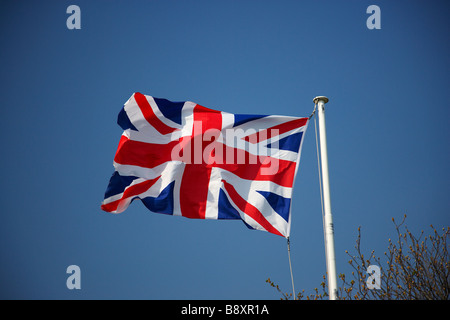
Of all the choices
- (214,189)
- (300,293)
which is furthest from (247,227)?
(300,293)

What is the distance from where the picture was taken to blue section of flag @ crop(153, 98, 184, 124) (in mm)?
10711

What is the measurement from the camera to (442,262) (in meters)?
13.2

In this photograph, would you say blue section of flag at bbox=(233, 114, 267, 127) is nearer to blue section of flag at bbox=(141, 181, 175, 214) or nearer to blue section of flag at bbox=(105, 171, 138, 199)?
blue section of flag at bbox=(141, 181, 175, 214)

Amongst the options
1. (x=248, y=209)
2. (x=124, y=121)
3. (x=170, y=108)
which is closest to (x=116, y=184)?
(x=124, y=121)

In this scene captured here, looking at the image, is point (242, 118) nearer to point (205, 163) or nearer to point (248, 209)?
point (205, 163)

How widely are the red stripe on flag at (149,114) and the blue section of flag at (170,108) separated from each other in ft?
0.76

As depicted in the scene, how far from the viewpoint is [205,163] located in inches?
409

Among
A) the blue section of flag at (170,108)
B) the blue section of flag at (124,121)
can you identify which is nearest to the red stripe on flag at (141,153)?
the blue section of flag at (124,121)

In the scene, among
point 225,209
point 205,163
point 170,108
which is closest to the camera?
point 225,209

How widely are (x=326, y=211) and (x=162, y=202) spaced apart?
373 cm

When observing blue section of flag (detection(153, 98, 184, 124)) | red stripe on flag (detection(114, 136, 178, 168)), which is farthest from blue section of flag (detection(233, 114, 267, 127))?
red stripe on flag (detection(114, 136, 178, 168))

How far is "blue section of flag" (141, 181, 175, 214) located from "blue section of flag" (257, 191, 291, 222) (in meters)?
2.04

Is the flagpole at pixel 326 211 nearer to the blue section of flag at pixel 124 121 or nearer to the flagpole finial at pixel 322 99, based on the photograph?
the flagpole finial at pixel 322 99
